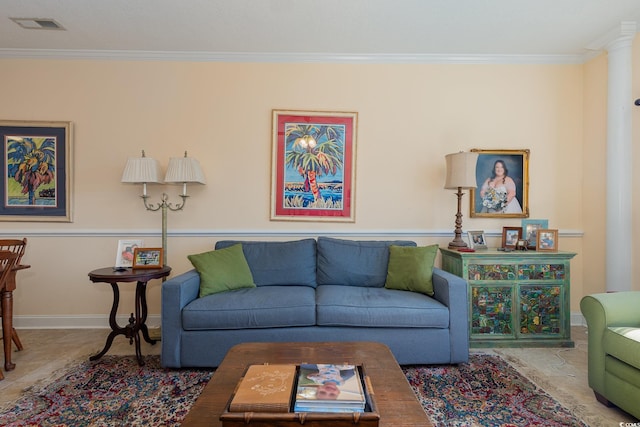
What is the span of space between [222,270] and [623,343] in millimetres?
2592

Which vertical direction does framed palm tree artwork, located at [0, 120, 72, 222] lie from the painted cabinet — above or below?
above

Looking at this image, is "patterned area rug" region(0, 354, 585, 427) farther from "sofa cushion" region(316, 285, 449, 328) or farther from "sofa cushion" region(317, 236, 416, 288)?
"sofa cushion" region(317, 236, 416, 288)

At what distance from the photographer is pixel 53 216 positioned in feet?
10.6

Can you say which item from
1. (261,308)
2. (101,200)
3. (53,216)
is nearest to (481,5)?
(261,308)

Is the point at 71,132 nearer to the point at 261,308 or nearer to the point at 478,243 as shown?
the point at 261,308

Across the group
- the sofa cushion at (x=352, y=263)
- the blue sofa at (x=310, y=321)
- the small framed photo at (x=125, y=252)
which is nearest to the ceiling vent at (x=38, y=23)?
the small framed photo at (x=125, y=252)

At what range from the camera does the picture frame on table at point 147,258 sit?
106 inches

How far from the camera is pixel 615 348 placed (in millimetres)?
1792

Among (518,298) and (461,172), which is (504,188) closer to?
(461,172)

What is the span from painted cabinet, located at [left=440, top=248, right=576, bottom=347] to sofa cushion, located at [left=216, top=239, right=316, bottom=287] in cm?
133

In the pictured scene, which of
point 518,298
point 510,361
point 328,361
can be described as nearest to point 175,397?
point 328,361

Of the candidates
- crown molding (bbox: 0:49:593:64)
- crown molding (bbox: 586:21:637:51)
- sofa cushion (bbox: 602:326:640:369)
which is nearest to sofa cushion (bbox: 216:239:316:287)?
crown molding (bbox: 0:49:593:64)

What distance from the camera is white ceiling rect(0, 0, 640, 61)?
2.50 m

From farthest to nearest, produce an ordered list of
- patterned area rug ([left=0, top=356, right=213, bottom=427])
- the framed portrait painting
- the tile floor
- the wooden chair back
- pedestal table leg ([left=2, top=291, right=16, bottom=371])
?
the framed portrait painting → pedestal table leg ([left=2, top=291, right=16, bottom=371]) → the wooden chair back → the tile floor → patterned area rug ([left=0, top=356, right=213, bottom=427])
